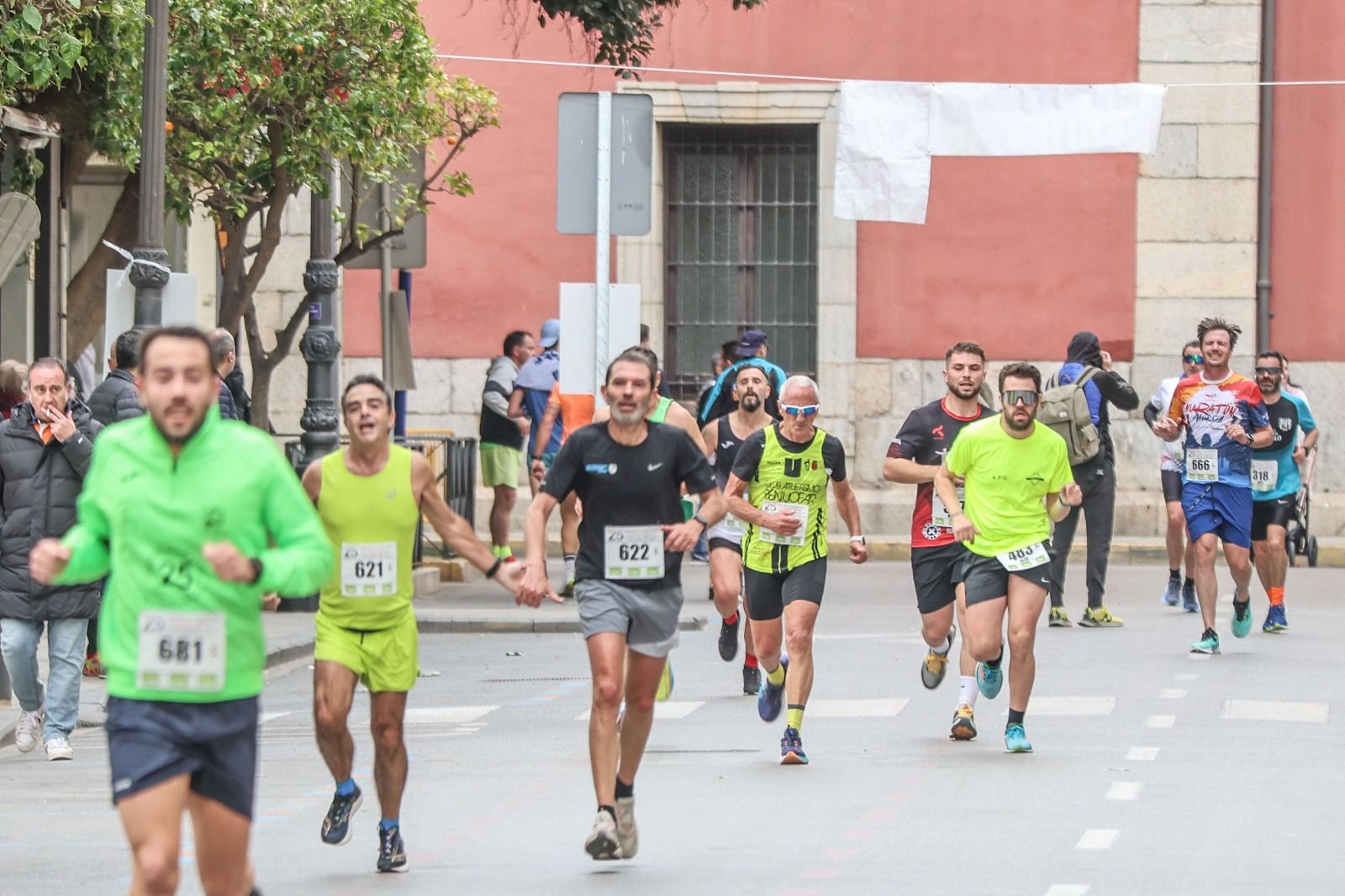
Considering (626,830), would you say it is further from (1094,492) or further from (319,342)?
(319,342)

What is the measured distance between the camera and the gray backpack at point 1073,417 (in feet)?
52.8

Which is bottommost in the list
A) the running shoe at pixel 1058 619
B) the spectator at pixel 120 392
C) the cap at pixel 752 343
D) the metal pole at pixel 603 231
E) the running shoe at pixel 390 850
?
the running shoe at pixel 1058 619

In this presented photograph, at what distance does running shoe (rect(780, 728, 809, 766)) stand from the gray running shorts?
184 cm

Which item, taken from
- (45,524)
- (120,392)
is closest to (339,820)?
(45,524)

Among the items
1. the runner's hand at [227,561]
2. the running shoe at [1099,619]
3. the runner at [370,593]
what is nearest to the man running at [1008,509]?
the runner at [370,593]

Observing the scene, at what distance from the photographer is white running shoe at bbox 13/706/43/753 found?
11.2m

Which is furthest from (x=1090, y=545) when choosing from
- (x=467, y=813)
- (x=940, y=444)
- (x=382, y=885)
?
(x=382, y=885)

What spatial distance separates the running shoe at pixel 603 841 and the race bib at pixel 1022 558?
128 inches

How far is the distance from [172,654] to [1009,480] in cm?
571

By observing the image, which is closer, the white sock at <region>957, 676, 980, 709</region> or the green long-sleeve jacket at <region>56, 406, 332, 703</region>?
the green long-sleeve jacket at <region>56, 406, 332, 703</region>

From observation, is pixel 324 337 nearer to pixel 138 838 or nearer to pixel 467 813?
pixel 467 813

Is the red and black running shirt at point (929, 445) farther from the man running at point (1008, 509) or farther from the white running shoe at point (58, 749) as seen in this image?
the white running shoe at point (58, 749)

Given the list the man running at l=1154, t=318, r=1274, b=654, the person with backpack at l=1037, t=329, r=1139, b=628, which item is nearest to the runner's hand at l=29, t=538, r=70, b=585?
the man running at l=1154, t=318, r=1274, b=654

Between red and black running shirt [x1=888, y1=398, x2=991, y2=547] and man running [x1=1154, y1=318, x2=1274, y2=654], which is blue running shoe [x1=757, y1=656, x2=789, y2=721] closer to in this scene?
red and black running shirt [x1=888, y1=398, x2=991, y2=547]
